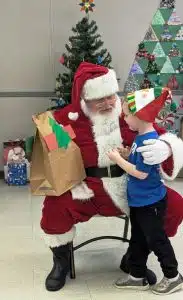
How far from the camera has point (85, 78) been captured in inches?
92.7

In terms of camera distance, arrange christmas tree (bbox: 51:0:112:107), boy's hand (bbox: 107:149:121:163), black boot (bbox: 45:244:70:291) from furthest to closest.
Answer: christmas tree (bbox: 51:0:112:107), black boot (bbox: 45:244:70:291), boy's hand (bbox: 107:149:121:163)

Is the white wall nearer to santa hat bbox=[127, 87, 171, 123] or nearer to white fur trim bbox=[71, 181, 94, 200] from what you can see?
white fur trim bbox=[71, 181, 94, 200]

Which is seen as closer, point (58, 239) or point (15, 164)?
point (58, 239)

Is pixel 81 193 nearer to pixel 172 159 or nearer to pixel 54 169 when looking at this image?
pixel 54 169

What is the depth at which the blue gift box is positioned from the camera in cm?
429

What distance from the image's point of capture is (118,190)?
238cm

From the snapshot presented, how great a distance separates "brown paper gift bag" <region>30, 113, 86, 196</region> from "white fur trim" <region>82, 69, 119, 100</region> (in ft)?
0.91

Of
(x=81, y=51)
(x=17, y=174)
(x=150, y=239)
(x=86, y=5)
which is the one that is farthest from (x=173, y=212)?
(x=86, y=5)

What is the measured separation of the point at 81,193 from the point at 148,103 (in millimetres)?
620

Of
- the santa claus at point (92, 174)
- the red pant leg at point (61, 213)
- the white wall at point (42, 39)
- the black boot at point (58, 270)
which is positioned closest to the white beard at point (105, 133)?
the santa claus at point (92, 174)

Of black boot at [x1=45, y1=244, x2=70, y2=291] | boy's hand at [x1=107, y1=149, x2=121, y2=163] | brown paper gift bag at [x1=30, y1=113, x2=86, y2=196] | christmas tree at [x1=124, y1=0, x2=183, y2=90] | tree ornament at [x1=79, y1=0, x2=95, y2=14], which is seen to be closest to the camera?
boy's hand at [x1=107, y1=149, x2=121, y2=163]

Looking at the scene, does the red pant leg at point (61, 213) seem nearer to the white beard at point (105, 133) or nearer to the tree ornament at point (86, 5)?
the white beard at point (105, 133)

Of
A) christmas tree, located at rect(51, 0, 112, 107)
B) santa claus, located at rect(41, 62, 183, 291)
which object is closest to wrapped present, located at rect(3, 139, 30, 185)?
christmas tree, located at rect(51, 0, 112, 107)

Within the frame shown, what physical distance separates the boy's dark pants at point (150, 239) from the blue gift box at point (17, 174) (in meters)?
2.14
